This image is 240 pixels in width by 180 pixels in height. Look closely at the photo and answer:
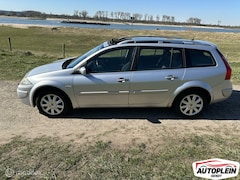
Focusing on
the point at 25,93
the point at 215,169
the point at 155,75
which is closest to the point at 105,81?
the point at 155,75

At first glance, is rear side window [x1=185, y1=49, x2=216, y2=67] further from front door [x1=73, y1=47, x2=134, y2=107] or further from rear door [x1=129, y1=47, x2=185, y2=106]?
front door [x1=73, y1=47, x2=134, y2=107]

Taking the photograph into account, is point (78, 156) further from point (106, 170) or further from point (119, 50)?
point (119, 50)

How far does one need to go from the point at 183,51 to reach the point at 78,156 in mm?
2887

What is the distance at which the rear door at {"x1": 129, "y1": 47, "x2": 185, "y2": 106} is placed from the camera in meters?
4.55

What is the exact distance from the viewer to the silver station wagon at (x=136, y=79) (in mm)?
4539

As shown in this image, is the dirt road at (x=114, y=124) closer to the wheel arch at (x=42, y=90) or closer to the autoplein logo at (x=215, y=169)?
the wheel arch at (x=42, y=90)

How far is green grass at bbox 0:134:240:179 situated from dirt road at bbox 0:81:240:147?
0.71 feet

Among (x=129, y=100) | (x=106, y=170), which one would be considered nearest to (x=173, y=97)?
(x=129, y=100)

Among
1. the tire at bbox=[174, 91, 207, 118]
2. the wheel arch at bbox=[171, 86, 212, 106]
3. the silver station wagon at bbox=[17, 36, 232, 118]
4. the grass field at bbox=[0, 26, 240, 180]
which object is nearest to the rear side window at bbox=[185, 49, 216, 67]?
the silver station wagon at bbox=[17, 36, 232, 118]

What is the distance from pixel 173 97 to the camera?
474 centimetres

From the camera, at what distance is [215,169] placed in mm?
3115

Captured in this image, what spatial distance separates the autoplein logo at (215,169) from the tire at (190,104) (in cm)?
159

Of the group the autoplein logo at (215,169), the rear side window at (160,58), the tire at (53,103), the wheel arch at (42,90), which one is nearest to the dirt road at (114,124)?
the tire at (53,103)

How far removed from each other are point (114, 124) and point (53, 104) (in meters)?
1.31
